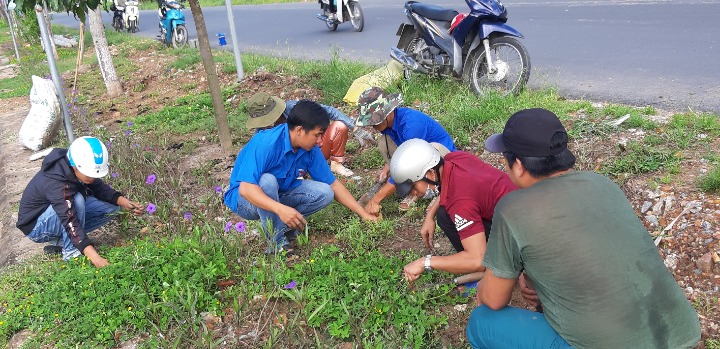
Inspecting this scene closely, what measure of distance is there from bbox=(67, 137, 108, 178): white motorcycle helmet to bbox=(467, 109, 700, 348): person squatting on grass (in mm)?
2595

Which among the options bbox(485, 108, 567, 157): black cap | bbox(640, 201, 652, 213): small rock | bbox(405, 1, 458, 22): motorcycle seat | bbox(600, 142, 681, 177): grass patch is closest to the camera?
bbox(485, 108, 567, 157): black cap

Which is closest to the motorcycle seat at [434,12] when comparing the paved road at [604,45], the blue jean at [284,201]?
the paved road at [604,45]

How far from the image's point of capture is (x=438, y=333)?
8.99 ft

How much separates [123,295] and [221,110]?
8.50 ft

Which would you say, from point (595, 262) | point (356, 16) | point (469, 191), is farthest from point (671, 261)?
point (356, 16)

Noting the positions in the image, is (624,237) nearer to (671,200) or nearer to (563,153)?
(563,153)

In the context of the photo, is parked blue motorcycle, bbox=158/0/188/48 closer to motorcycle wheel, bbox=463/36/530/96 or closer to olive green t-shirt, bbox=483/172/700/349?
motorcycle wheel, bbox=463/36/530/96

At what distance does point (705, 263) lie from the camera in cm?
282

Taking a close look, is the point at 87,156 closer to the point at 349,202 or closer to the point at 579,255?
the point at 349,202

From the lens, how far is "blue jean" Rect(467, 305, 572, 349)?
6.52 ft

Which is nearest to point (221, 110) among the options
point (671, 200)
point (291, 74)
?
point (291, 74)

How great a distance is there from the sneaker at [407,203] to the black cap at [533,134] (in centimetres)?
203

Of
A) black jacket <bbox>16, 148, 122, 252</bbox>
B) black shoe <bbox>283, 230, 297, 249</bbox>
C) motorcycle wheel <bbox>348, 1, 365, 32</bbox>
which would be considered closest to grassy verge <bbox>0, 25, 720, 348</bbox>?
Answer: black shoe <bbox>283, 230, 297, 249</bbox>

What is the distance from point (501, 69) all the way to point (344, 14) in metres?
6.15
